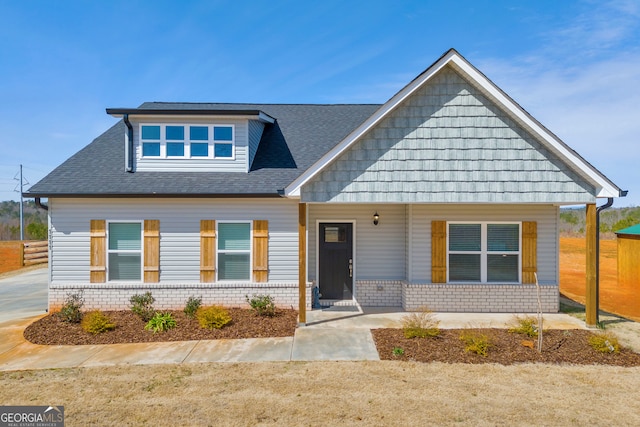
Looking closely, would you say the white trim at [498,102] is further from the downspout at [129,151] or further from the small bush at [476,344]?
the downspout at [129,151]

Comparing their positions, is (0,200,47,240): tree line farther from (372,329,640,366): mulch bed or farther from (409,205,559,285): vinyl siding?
(409,205,559,285): vinyl siding

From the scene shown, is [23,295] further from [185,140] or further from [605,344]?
[605,344]

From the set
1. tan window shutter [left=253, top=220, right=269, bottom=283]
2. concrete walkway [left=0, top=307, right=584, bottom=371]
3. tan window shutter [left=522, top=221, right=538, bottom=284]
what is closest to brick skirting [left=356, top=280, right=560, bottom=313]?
tan window shutter [left=522, top=221, right=538, bottom=284]

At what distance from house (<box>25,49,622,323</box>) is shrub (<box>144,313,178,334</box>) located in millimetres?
1310

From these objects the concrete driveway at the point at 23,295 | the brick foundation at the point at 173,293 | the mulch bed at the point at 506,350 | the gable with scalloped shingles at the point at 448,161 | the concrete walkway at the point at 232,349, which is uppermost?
the gable with scalloped shingles at the point at 448,161

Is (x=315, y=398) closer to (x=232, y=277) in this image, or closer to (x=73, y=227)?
(x=232, y=277)

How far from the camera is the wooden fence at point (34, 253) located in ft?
68.7

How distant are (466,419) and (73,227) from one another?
10.4 metres

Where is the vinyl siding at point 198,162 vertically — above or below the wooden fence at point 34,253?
above

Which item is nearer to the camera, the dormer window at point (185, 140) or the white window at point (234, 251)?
the white window at point (234, 251)

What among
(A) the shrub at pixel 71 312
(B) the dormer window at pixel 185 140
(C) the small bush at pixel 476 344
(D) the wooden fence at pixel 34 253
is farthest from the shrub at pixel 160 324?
(D) the wooden fence at pixel 34 253

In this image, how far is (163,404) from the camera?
5.14m

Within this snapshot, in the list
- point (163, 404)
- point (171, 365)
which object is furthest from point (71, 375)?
point (163, 404)

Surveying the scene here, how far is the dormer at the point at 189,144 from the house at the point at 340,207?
0.04m
